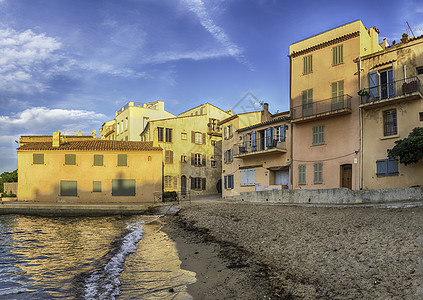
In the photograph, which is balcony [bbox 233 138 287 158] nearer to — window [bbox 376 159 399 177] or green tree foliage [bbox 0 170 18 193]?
window [bbox 376 159 399 177]

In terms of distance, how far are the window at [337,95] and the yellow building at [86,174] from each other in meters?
20.5

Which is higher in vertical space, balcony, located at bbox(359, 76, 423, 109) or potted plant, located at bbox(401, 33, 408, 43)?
potted plant, located at bbox(401, 33, 408, 43)

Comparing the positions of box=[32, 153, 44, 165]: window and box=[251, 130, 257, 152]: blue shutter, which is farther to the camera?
box=[32, 153, 44, 165]: window

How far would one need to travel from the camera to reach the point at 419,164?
2095 cm

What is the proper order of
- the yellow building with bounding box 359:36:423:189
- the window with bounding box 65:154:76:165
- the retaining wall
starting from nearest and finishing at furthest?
the retaining wall < the yellow building with bounding box 359:36:423:189 < the window with bounding box 65:154:76:165

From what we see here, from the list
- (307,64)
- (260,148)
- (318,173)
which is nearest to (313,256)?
(318,173)

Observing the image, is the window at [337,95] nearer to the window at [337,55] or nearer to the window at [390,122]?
the window at [337,55]

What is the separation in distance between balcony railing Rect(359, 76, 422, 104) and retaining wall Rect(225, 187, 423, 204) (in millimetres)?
7117

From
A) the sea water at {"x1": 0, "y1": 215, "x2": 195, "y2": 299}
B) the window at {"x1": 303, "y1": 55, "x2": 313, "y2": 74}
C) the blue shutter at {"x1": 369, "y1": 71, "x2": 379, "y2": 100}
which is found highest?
the window at {"x1": 303, "y1": 55, "x2": 313, "y2": 74}

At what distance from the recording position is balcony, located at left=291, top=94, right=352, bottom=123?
25.4m

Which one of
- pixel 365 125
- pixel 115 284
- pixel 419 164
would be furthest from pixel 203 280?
pixel 365 125

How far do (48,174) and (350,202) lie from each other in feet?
104

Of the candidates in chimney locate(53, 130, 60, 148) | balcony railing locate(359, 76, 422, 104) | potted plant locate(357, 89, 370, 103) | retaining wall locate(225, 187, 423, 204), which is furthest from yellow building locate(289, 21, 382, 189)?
chimney locate(53, 130, 60, 148)

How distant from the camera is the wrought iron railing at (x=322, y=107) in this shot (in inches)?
1008
